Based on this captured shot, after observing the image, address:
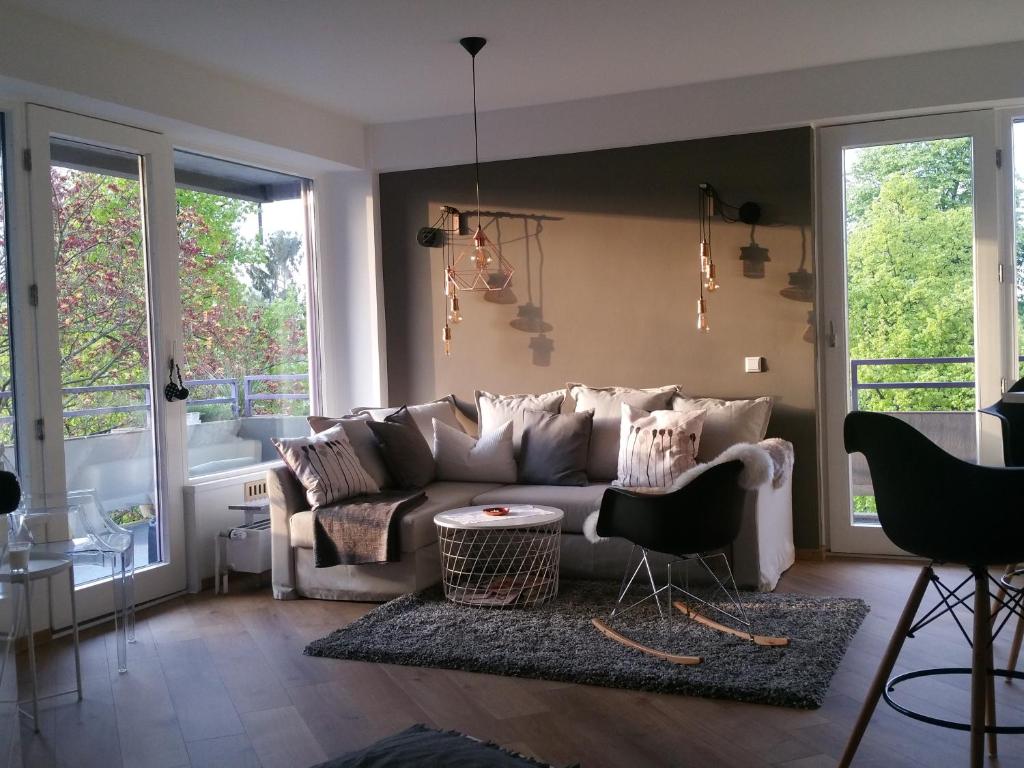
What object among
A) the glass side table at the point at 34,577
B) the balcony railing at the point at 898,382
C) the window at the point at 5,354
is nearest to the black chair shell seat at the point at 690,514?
the balcony railing at the point at 898,382

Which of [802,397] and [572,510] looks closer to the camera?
[572,510]

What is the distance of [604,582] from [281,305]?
2.71 meters

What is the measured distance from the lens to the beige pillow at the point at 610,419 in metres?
5.21

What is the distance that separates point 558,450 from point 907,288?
2.12 meters

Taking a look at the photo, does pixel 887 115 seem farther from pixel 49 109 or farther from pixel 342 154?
pixel 49 109

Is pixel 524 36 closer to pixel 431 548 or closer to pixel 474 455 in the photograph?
pixel 474 455

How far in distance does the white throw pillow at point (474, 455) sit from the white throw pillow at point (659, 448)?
744 mm

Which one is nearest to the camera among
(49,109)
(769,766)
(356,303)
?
(769,766)

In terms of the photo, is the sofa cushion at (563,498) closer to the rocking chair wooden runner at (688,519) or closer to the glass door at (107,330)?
the rocking chair wooden runner at (688,519)

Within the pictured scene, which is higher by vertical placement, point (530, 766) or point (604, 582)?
point (530, 766)

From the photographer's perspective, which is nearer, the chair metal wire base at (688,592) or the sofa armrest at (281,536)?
the chair metal wire base at (688,592)

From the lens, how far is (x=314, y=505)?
4668 mm

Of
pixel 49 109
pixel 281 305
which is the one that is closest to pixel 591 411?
pixel 281 305

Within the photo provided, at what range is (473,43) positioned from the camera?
14.5 ft
